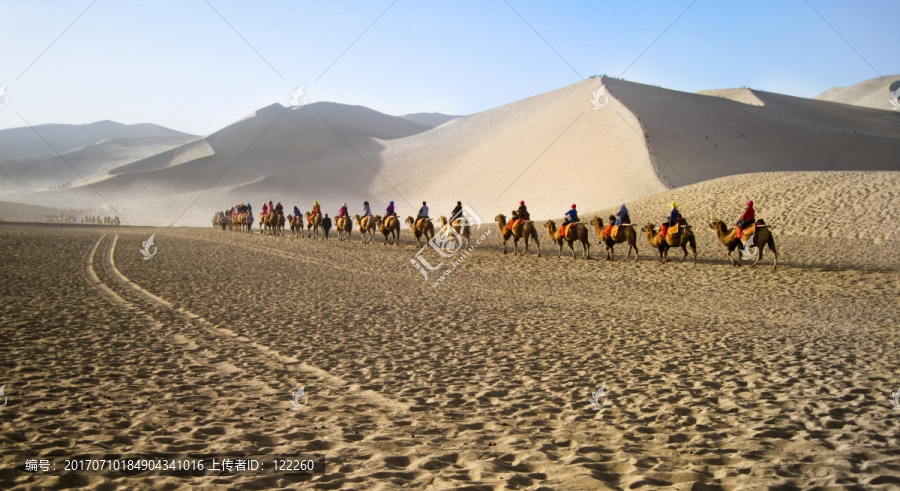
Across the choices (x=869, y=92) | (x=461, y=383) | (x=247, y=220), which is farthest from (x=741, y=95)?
(x=869, y=92)

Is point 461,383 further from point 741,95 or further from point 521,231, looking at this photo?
point 741,95

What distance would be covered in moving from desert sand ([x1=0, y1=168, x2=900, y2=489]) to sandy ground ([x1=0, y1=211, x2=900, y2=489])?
0.11 feet

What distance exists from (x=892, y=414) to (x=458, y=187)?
66.2 meters

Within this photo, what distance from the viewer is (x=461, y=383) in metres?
7.08

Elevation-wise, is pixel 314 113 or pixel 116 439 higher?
pixel 314 113

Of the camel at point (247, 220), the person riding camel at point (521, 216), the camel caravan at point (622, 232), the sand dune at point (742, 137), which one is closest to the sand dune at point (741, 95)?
the sand dune at point (742, 137)

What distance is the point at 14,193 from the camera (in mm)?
118625

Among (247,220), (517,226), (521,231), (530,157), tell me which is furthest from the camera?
(530,157)

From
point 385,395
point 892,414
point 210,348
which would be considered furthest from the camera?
point 210,348

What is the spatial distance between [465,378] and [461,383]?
225 mm

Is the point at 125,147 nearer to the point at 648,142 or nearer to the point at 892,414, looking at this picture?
the point at 648,142

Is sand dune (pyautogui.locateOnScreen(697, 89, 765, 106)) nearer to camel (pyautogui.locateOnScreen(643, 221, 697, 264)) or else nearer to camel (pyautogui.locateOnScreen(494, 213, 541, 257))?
camel (pyautogui.locateOnScreen(494, 213, 541, 257))

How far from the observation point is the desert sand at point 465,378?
4.75 meters

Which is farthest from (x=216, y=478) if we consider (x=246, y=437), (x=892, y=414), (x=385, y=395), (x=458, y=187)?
(x=458, y=187)
